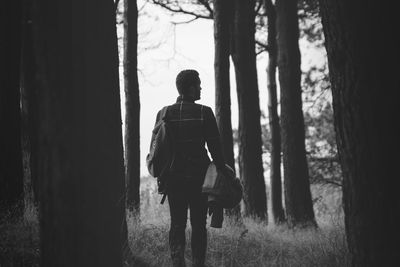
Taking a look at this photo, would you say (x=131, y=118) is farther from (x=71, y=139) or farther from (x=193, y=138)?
(x=71, y=139)

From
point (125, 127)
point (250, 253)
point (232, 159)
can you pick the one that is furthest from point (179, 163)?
point (125, 127)

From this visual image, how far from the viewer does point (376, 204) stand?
125 inches

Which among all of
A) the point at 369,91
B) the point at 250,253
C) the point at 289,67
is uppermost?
the point at 289,67

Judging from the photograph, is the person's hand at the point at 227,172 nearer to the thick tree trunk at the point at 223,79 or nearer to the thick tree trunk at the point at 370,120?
the thick tree trunk at the point at 370,120

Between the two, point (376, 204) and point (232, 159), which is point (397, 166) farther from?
point (232, 159)

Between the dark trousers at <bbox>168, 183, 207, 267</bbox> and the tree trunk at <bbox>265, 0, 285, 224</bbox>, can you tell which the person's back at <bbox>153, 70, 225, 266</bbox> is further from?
the tree trunk at <bbox>265, 0, 285, 224</bbox>

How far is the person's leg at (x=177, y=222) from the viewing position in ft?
13.9

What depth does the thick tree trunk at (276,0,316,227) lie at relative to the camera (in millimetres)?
9922

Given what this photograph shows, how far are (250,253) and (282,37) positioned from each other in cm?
585

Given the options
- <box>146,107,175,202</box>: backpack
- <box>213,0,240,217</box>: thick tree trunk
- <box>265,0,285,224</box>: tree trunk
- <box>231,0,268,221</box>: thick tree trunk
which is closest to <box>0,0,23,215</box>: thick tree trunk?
<box>146,107,175,202</box>: backpack

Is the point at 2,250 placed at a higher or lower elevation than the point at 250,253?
higher

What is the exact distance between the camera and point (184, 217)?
430 centimetres

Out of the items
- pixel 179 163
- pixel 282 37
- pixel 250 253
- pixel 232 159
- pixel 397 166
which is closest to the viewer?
pixel 397 166

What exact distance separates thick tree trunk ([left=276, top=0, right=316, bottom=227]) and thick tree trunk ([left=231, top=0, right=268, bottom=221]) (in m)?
0.64
